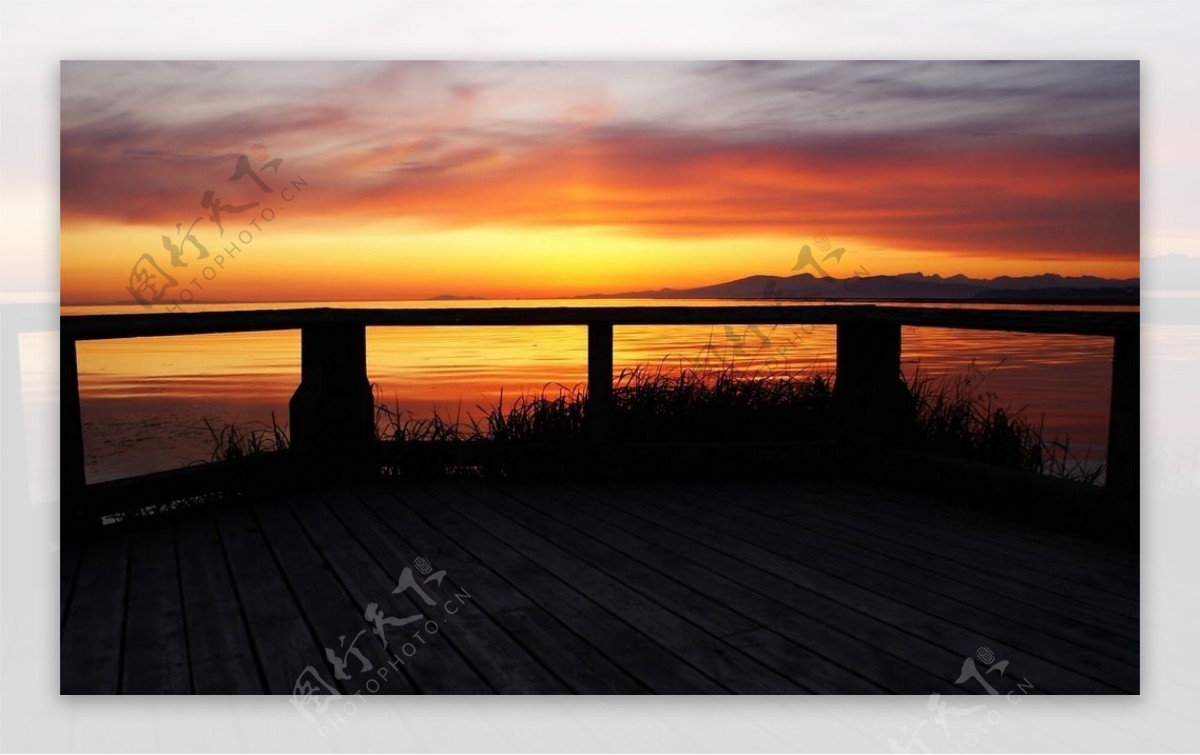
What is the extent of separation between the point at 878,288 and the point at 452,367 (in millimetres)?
1983

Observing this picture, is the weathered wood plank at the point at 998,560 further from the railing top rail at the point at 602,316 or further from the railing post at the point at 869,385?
the railing top rail at the point at 602,316

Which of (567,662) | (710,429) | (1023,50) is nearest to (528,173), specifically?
(710,429)

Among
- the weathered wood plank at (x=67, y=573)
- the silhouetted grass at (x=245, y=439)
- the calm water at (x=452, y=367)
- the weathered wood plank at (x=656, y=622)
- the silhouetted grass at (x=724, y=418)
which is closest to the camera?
the weathered wood plank at (x=656, y=622)

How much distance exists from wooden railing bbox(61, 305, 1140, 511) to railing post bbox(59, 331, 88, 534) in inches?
1.3

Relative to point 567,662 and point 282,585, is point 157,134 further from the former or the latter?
point 567,662

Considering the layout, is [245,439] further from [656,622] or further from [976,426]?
[976,426]

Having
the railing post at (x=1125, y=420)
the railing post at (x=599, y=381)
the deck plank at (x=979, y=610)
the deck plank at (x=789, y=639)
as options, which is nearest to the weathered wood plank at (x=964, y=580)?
the deck plank at (x=979, y=610)

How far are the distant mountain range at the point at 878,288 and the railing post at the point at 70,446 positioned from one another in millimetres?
2244

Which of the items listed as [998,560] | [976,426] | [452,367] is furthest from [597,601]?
[976,426]

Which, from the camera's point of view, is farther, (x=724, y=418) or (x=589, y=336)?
(x=724, y=418)

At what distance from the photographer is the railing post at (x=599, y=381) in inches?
141

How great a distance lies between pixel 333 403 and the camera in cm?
363

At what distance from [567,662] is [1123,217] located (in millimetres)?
2372

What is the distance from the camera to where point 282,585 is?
2.46 m
